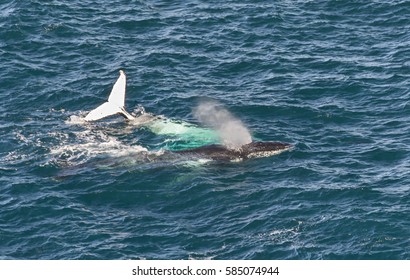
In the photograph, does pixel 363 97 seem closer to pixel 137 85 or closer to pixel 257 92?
pixel 257 92

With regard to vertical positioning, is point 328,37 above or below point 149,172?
above

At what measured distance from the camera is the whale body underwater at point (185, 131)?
3027 inches

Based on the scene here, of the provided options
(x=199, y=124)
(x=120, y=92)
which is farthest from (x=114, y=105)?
(x=199, y=124)

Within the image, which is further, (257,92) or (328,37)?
(328,37)

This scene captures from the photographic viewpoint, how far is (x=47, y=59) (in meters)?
94.6

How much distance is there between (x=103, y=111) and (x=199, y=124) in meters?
9.32

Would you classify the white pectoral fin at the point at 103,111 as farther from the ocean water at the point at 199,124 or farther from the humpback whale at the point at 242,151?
the humpback whale at the point at 242,151

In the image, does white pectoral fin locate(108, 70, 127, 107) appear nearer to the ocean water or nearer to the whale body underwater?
the whale body underwater

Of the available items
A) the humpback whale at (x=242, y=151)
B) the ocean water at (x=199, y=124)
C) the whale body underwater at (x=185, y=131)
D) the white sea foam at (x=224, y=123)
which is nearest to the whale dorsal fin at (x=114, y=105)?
the whale body underwater at (x=185, y=131)

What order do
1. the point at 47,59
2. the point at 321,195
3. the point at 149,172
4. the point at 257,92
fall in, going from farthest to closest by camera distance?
the point at 47,59 < the point at 257,92 < the point at 149,172 < the point at 321,195

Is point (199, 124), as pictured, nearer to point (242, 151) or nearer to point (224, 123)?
point (224, 123)

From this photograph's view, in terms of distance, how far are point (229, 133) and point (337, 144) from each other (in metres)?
10.5

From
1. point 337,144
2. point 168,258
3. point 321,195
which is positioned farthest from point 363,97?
point 168,258

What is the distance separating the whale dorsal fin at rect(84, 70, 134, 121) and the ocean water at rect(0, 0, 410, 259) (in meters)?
1.21
